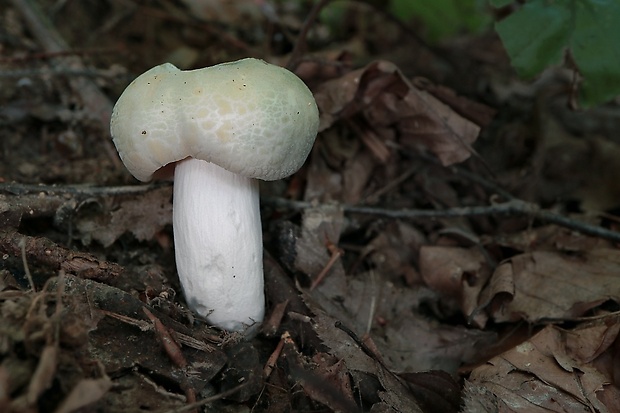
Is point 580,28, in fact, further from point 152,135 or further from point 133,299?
point 133,299

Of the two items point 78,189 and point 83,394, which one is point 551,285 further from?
point 78,189

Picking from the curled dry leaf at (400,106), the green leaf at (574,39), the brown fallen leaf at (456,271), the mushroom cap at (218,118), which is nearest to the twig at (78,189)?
the mushroom cap at (218,118)

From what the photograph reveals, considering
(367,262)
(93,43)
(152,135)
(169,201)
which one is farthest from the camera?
(93,43)

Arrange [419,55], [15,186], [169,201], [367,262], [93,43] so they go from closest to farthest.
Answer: [15,186]
[169,201]
[367,262]
[93,43]
[419,55]

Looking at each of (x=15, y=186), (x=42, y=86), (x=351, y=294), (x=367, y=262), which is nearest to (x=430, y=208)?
(x=367, y=262)

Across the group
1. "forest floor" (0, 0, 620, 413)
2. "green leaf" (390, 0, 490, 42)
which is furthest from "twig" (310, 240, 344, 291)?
"green leaf" (390, 0, 490, 42)

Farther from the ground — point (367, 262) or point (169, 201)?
point (169, 201)

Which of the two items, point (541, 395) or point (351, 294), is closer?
point (541, 395)
